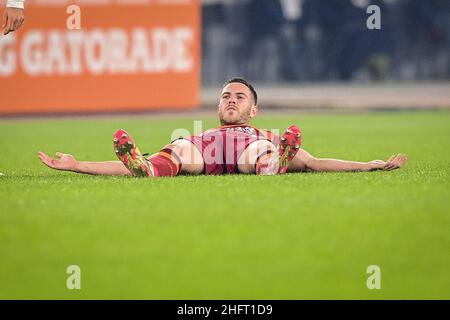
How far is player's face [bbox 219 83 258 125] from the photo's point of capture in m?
7.59

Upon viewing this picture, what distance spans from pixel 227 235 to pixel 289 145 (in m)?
1.75

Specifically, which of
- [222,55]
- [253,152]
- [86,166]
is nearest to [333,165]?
[253,152]

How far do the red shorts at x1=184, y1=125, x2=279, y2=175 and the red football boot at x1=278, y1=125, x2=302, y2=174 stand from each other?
0.28 meters

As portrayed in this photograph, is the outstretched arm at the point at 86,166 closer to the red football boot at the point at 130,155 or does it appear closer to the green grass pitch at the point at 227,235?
the green grass pitch at the point at 227,235

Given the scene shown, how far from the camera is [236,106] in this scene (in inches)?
300

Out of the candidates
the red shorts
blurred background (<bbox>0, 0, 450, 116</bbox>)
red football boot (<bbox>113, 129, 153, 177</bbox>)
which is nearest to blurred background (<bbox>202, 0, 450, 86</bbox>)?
blurred background (<bbox>0, 0, 450, 116</bbox>)

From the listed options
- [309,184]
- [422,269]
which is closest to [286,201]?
[309,184]

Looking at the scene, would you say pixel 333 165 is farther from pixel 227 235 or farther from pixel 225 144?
pixel 227 235

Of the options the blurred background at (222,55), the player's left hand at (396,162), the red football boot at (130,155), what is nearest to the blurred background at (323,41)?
the blurred background at (222,55)

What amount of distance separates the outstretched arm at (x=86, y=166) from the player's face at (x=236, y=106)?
0.84 m

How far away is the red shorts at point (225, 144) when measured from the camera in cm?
725

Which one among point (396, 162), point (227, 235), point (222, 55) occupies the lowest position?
point (227, 235)
